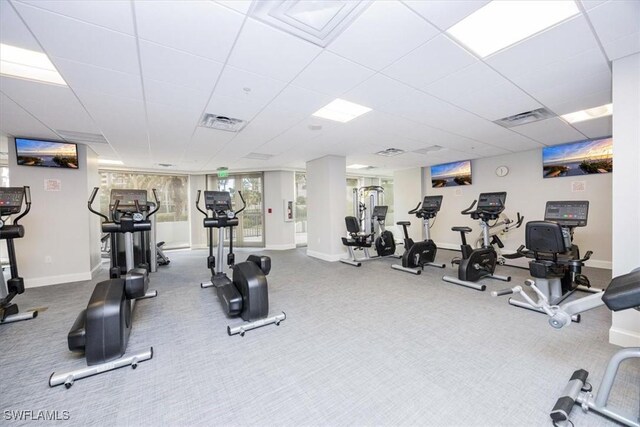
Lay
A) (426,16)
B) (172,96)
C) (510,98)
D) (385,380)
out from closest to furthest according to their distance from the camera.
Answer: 1. (426,16)
2. (385,380)
3. (172,96)
4. (510,98)

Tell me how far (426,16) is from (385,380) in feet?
8.49

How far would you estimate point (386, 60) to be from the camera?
222cm

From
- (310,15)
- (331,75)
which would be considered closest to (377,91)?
(331,75)

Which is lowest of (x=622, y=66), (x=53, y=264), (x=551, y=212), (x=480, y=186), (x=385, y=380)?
(x=385, y=380)

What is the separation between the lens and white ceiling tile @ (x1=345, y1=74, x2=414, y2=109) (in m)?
2.60

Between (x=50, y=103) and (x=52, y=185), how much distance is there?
2337mm

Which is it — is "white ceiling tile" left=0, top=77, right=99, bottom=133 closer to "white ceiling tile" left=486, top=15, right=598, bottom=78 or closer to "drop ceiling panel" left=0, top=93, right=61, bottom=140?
"drop ceiling panel" left=0, top=93, right=61, bottom=140

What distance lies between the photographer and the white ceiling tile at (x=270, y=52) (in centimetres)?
184

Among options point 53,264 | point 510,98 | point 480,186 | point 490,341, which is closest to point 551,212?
point 510,98

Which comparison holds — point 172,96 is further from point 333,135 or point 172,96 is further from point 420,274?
point 420,274

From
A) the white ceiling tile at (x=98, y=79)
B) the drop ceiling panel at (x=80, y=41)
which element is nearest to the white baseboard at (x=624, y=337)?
the drop ceiling panel at (x=80, y=41)

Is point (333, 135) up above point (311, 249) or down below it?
above

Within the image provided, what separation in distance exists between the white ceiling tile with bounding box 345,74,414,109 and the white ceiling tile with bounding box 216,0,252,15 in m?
1.32

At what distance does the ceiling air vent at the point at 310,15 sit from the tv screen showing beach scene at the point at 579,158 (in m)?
6.21
